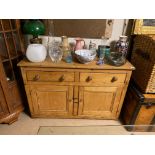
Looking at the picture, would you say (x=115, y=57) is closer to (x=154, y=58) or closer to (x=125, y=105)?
(x=154, y=58)

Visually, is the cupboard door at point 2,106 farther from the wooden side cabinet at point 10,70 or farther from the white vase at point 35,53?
the white vase at point 35,53

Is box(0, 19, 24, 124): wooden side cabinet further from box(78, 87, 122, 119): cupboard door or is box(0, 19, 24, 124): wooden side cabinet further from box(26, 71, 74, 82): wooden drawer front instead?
box(78, 87, 122, 119): cupboard door

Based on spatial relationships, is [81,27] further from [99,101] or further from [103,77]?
[99,101]

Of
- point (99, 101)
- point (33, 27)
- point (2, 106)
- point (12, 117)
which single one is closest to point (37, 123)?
point (12, 117)

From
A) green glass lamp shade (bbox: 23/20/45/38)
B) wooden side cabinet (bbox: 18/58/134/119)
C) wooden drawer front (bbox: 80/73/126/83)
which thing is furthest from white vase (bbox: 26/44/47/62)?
wooden drawer front (bbox: 80/73/126/83)

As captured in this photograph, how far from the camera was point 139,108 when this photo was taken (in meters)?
1.39

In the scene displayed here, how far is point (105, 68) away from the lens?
4.21ft

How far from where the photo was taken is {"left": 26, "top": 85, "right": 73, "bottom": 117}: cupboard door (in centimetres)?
144

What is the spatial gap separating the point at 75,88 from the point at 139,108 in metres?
0.67

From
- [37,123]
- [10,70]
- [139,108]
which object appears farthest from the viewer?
[37,123]

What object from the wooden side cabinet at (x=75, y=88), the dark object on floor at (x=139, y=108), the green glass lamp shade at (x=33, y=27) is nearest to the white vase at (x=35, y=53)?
the wooden side cabinet at (x=75, y=88)
